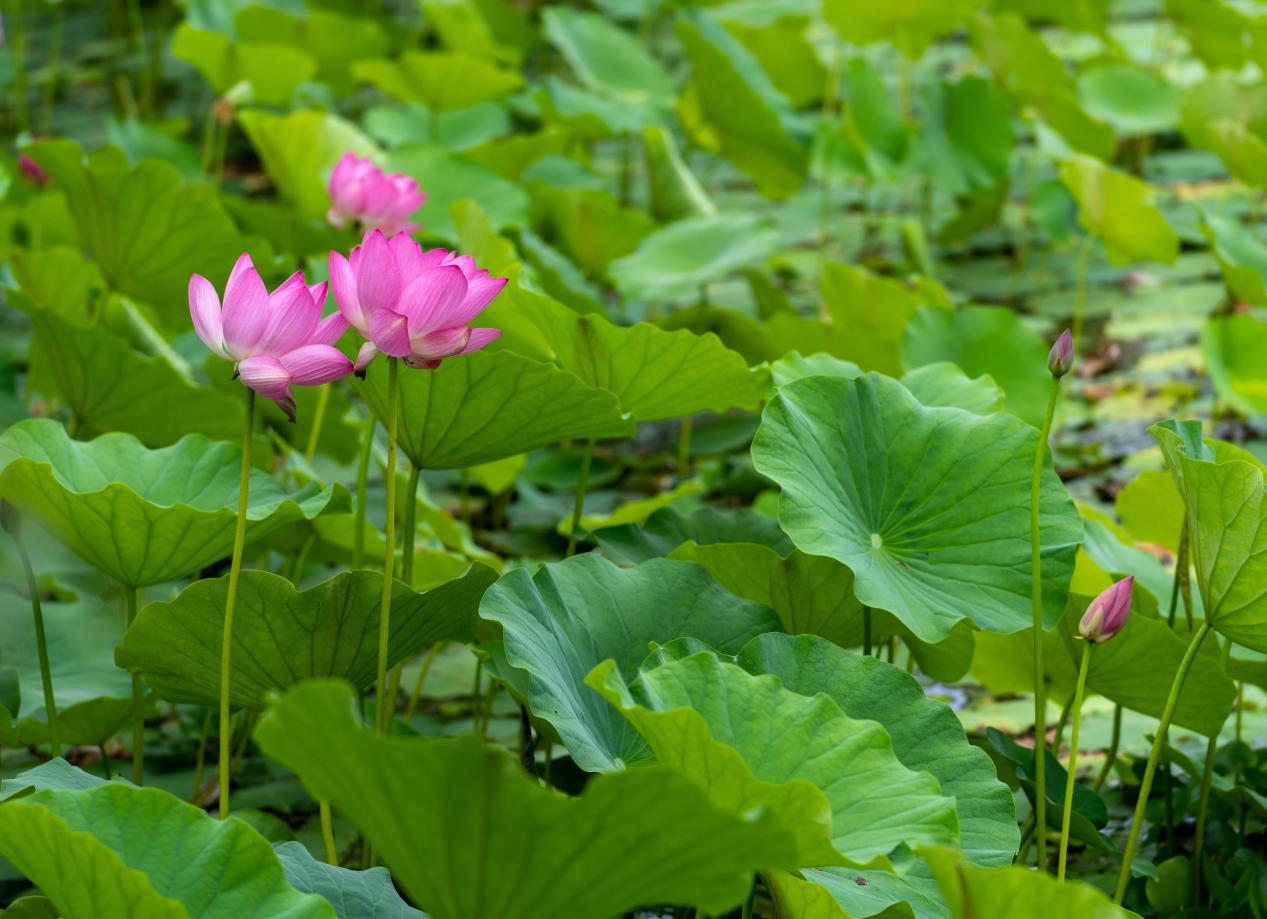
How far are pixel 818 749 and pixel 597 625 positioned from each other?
0.78 feet

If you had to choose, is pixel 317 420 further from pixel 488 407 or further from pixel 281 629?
pixel 281 629

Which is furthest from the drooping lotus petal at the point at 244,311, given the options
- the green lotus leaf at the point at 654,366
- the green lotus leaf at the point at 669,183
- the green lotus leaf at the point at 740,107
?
the green lotus leaf at the point at 740,107

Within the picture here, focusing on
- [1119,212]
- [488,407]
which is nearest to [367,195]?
[488,407]

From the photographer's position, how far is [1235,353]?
2.04m

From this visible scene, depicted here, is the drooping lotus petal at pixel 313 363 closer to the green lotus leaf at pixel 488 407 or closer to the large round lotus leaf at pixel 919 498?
the green lotus leaf at pixel 488 407

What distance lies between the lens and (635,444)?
2459mm

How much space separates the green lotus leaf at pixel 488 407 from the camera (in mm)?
1124

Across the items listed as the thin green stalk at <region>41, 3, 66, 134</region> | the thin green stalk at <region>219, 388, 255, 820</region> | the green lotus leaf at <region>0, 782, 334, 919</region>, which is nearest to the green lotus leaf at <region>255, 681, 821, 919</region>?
the green lotus leaf at <region>0, 782, 334, 919</region>

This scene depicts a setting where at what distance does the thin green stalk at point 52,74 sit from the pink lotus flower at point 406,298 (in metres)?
3.11

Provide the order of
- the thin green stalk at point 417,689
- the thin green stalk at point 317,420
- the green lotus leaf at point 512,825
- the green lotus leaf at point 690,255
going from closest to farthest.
Result: 1. the green lotus leaf at point 512,825
2. the thin green stalk at point 417,689
3. the thin green stalk at point 317,420
4. the green lotus leaf at point 690,255

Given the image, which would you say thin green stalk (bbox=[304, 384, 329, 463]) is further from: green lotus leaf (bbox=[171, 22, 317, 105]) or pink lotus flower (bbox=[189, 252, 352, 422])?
green lotus leaf (bbox=[171, 22, 317, 105])

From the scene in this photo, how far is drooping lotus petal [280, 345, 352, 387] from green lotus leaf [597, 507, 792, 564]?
1.39ft

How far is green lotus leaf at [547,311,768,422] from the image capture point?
1.27 m

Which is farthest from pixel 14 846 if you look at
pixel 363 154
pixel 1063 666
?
pixel 363 154
